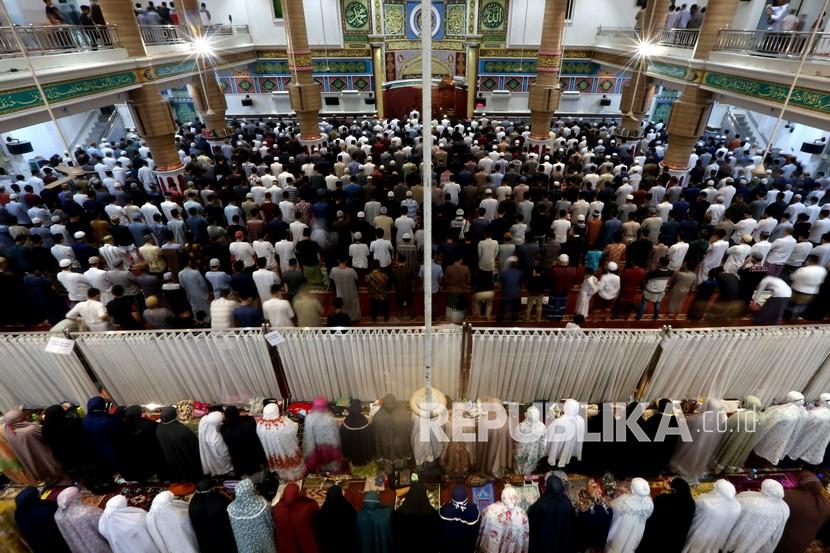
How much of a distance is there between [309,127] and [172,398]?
9.86 meters

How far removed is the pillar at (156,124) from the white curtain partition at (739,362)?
34.2ft

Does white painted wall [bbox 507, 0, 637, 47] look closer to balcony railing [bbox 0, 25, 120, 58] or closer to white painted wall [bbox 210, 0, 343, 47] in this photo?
white painted wall [bbox 210, 0, 343, 47]

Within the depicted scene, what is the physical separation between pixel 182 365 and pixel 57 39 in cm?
694

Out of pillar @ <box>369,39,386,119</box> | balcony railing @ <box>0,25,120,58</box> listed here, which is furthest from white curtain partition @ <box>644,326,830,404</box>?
pillar @ <box>369,39,386,119</box>

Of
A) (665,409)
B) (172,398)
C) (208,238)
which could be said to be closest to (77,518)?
(172,398)

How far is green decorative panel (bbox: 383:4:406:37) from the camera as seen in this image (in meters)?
17.6

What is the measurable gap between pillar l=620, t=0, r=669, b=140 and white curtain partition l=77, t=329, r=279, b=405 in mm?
12011

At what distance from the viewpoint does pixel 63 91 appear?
24.6 ft

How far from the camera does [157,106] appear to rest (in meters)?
9.54

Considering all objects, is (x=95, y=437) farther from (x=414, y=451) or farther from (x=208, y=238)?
(x=208, y=238)

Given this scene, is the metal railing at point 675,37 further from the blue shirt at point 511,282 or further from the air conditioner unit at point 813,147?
the blue shirt at point 511,282

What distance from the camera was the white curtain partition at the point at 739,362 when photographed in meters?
4.40

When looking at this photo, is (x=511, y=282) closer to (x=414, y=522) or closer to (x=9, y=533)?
(x=414, y=522)

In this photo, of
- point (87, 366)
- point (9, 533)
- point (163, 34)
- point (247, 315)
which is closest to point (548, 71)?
point (163, 34)
